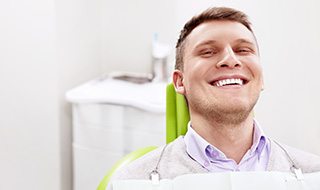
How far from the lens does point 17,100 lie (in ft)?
6.25

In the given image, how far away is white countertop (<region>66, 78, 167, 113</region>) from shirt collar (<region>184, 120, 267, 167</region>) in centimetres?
63

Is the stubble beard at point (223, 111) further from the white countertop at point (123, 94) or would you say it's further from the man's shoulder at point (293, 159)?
the white countertop at point (123, 94)

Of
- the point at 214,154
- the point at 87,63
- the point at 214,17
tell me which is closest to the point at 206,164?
the point at 214,154

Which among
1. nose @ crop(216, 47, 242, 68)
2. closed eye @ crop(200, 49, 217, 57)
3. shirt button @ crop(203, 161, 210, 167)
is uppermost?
closed eye @ crop(200, 49, 217, 57)

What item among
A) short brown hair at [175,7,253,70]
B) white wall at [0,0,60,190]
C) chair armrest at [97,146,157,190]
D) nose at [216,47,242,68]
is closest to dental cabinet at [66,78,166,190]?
white wall at [0,0,60,190]

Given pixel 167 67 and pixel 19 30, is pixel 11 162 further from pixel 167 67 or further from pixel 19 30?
pixel 167 67

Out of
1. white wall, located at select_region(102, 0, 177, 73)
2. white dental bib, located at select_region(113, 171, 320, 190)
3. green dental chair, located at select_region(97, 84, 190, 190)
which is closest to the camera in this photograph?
white dental bib, located at select_region(113, 171, 320, 190)

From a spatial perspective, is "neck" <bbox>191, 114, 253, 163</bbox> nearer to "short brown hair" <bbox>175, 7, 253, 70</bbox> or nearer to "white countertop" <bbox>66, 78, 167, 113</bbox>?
"short brown hair" <bbox>175, 7, 253, 70</bbox>

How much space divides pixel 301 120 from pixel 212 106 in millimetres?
529

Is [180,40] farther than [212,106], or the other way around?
[180,40]

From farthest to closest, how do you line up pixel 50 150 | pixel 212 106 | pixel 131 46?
pixel 131 46, pixel 50 150, pixel 212 106

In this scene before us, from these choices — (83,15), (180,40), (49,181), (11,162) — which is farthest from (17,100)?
(180,40)

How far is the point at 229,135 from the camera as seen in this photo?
1255 millimetres

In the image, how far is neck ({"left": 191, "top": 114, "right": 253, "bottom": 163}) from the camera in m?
1.25
